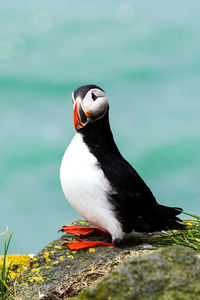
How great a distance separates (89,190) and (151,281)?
10.2 ft

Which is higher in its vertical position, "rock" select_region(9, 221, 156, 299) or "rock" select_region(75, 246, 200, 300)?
"rock" select_region(9, 221, 156, 299)

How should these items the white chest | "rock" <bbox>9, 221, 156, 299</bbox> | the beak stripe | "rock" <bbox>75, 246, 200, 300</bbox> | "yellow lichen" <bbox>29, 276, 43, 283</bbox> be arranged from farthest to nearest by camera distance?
the beak stripe
the white chest
"yellow lichen" <bbox>29, 276, 43, 283</bbox>
"rock" <bbox>9, 221, 156, 299</bbox>
"rock" <bbox>75, 246, 200, 300</bbox>

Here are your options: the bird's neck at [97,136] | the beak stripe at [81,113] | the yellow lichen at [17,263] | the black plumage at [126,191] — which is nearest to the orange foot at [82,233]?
the black plumage at [126,191]

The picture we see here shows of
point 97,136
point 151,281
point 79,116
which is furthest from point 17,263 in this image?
point 151,281

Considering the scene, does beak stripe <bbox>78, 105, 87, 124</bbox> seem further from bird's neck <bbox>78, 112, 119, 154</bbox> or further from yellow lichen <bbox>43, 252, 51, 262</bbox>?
yellow lichen <bbox>43, 252, 51, 262</bbox>

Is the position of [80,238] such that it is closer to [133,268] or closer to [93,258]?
[93,258]

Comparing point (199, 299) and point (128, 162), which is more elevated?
point (128, 162)

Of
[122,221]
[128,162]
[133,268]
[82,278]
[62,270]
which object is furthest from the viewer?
[128,162]

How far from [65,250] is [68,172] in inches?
40.2

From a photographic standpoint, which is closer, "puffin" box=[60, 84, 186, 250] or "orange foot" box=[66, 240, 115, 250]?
"puffin" box=[60, 84, 186, 250]

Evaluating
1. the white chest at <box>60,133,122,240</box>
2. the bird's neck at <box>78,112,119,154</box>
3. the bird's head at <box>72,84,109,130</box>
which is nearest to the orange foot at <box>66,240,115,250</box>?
the white chest at <box>60,133,122,240</box>

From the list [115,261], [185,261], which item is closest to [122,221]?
[115,261]

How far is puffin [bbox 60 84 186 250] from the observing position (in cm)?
491

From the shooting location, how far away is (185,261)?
6.39 feet
